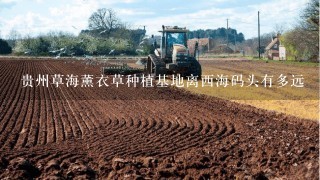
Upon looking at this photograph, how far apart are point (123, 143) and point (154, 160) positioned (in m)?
1.55

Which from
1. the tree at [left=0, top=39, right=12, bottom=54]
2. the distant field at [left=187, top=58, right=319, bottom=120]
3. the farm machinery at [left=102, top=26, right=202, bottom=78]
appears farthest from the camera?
the tree at [left=0, top=39, right=12, bottom=54]

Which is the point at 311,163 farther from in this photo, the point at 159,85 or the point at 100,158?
the point at 159,85

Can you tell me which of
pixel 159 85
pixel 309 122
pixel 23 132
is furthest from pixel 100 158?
pixel 159 85

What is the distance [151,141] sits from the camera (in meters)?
9.74

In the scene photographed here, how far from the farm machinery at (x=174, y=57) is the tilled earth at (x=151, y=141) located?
814cm

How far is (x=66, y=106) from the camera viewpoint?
588 inches

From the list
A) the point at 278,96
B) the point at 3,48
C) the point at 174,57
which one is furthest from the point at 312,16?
the point at 3,48

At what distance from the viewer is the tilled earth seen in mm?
7539

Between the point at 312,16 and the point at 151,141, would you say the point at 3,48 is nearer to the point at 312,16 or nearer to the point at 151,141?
the point at 312,16

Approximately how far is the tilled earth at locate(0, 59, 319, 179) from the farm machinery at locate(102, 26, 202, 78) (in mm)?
8140

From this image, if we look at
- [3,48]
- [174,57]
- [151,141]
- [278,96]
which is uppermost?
[3,48]

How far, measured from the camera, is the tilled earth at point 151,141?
24.7 ft

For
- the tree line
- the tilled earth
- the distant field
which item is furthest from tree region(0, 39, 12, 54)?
the tilled earth

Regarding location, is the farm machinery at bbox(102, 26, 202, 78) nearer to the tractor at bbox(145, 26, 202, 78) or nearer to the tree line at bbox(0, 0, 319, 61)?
the tractor at bbox(145, 26, 202, 78)
